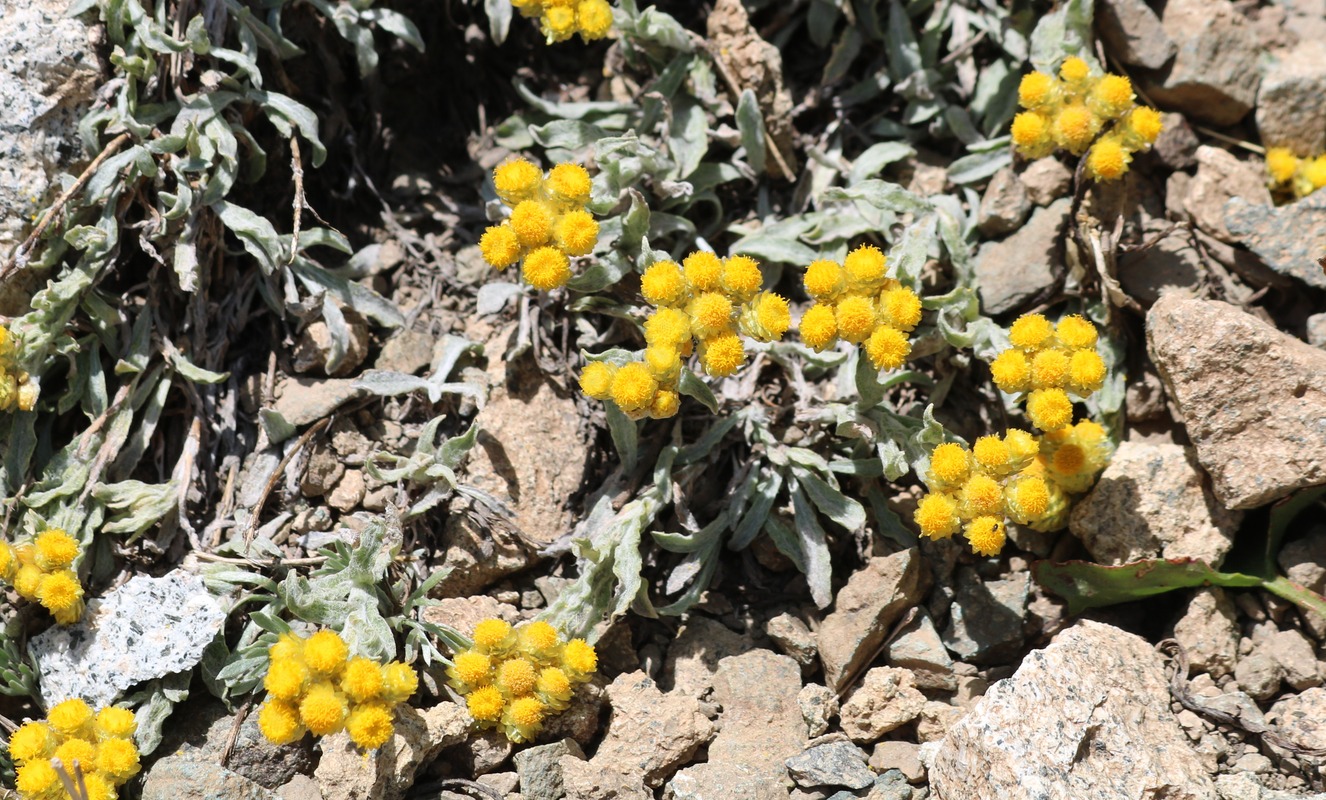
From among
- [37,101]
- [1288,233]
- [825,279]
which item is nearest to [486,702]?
[825,279]

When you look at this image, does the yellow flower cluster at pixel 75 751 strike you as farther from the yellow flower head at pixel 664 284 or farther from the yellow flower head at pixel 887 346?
the yellow flower head at pixel 887 346

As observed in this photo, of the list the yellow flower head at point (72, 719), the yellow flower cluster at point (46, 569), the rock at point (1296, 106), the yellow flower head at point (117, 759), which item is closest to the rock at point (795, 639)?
the yellow flower head at point (117, 759)

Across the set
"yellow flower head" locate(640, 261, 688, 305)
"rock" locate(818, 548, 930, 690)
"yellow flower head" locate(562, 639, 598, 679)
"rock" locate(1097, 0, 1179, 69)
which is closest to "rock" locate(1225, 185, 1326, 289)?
"rock" locate(1097, 0, 1179, 69)

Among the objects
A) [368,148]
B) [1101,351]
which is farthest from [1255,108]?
[368,148]

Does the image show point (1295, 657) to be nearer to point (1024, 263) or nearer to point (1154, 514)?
point (1154, 514)

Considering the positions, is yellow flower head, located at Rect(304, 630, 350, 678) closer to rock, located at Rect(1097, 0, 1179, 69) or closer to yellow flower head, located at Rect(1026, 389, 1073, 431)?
yellow flower head, located at Rect(1026, 389, 1073, 431)
